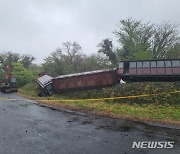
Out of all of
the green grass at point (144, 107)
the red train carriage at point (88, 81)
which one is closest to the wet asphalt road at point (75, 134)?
the green grass at point (144, 107)

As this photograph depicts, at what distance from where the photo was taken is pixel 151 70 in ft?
86.1

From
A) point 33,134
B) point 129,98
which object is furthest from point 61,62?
point 33,134

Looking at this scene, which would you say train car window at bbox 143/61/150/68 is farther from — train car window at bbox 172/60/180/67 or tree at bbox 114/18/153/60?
tree at bbox 114/18/153/60

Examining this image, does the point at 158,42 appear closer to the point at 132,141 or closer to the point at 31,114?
the point at 31,114

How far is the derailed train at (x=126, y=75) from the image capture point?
25547mm

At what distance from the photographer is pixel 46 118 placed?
54.9 ft

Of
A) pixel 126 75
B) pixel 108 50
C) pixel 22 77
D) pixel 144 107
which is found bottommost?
pixel 144 107

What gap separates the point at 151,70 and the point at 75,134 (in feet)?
51.4

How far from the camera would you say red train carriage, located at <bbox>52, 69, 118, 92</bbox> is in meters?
27.8

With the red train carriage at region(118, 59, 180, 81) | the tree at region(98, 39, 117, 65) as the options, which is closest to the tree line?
the tree at region(98, 39, 117, 65)

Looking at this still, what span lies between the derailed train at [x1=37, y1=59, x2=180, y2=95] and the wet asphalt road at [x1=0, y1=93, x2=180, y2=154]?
1100 cm

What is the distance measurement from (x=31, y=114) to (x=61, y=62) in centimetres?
4379

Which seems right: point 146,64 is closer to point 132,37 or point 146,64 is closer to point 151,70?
point 151,70

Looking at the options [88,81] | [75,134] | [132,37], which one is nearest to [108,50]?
[132,37]
